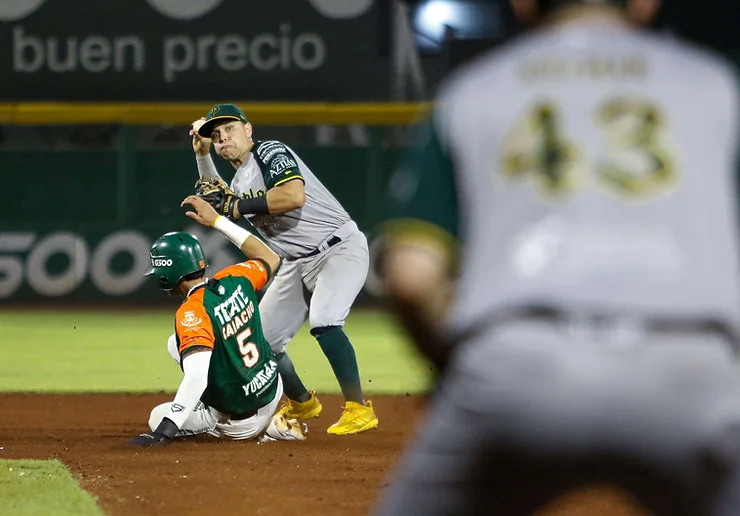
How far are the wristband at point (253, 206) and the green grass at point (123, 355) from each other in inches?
61.0

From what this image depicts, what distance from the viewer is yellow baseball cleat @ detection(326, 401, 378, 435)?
652 cm

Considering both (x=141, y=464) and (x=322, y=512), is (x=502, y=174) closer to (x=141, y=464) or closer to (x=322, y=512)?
(x=322, y=512)

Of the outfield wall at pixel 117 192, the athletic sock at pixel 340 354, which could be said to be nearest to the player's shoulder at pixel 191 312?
the athletic sock at pixel 340 354

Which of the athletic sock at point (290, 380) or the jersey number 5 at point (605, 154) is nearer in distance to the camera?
the jersey number 5 at point (605, 154)

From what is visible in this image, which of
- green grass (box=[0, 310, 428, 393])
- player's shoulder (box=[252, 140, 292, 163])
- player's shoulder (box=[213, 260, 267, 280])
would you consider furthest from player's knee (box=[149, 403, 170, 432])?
green grass (box=[0, 310, 428, 393])

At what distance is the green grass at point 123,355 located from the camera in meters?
9.20

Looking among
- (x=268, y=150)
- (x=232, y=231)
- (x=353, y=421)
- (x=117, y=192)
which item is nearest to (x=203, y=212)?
(x=232, y=231)

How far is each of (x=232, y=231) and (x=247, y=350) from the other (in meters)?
0.70

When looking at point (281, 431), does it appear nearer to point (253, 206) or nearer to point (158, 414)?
point (158, 414)

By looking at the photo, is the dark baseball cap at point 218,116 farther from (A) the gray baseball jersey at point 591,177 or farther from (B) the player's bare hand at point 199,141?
(A) the gray baseball jersey at point 591,177

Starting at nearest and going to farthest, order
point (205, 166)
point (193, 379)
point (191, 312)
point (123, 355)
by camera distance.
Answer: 1. point (193, 379)
2. point (191, 312)
3. point (205, 166)
4. point (123, 355)

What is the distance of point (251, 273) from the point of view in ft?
20.2

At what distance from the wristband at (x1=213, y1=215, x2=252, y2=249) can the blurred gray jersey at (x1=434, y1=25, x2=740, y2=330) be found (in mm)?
4336

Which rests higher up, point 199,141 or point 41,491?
point 199,141
